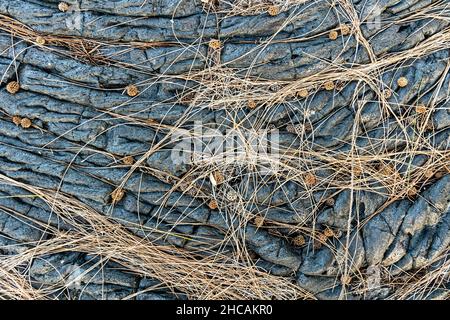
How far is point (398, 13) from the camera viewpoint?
12.2ft

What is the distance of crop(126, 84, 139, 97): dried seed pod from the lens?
359 cm

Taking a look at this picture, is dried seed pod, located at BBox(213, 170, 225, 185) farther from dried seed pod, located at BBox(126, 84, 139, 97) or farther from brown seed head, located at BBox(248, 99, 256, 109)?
dried seed pod, located at BBox(126, 84, 139, 97)

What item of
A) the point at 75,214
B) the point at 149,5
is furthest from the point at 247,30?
the point at 75,214

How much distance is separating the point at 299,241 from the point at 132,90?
1.99 m

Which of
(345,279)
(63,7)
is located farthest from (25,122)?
(345,279)

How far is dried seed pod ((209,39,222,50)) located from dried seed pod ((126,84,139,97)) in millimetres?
779

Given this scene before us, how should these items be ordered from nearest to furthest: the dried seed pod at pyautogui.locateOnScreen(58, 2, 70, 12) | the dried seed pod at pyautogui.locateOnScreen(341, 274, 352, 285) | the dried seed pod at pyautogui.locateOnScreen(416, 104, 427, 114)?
the dried seed pod at pyautogui.locateOnScreen(341, 274, 352, 285), the dried seed pod at pyautogui.locateOnScreen(416, 104, 427, 114), the dried seed pod at pyautogui.locateOnScreen(58, 2, 70, 12)

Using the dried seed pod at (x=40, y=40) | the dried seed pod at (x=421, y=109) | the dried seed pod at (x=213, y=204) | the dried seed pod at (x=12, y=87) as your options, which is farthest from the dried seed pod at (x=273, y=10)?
the dried seed pod at (x=12, y=87)

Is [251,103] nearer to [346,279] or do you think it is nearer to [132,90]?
[132,90]

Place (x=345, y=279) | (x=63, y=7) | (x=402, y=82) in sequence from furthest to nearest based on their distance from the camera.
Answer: (x=63, y=7) < (x=402, y=82) < (x=345, y=279)

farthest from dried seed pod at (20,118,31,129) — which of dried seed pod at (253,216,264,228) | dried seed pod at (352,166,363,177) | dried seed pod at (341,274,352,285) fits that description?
dried seed pod at (341,274,352,285)

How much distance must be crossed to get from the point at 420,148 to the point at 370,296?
1.37 m

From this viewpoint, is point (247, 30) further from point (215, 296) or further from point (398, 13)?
point (215, 296)

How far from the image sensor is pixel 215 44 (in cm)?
362
